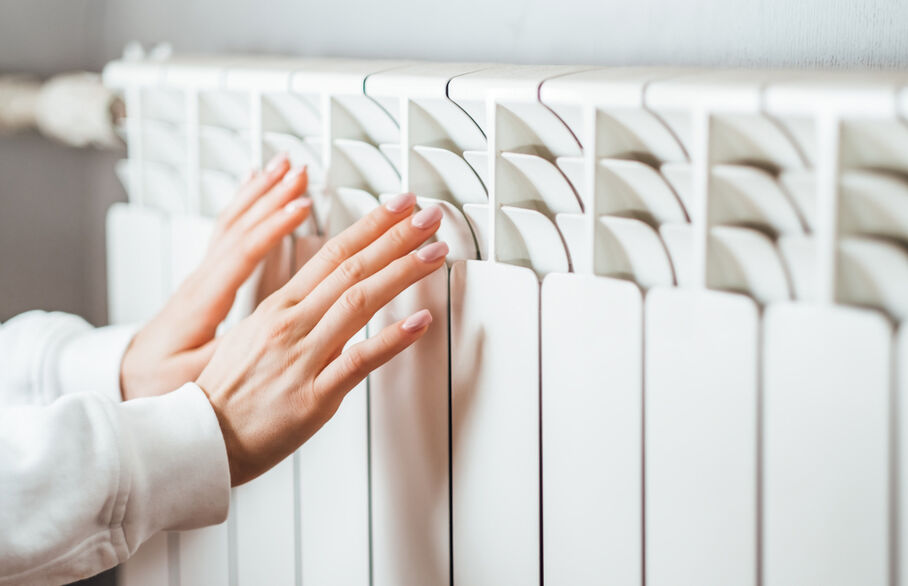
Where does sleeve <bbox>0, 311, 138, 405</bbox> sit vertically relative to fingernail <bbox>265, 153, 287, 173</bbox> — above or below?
below

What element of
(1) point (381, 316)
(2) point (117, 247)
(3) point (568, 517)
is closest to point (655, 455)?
(3) point (568, 517)

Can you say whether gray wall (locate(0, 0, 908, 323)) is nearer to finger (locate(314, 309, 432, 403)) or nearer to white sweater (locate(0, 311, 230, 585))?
finger (locate(314, 309, 432, 403))

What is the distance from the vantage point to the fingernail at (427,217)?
660 millimetres

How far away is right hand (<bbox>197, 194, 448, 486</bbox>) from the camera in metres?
0.65

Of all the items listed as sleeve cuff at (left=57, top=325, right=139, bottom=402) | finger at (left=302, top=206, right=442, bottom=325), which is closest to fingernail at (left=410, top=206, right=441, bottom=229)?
finger at (left=302, top=206, right=442, bottom=325)

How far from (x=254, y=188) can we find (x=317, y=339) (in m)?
0.18

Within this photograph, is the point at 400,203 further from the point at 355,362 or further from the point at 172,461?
the point at 172,461

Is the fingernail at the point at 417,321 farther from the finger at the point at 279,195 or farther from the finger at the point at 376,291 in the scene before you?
the finger at the point at 279,195

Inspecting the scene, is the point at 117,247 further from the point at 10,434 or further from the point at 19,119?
the point at 10,434

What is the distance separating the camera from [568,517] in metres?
0.62

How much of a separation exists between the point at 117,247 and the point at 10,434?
0.36m

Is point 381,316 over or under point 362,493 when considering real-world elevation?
over

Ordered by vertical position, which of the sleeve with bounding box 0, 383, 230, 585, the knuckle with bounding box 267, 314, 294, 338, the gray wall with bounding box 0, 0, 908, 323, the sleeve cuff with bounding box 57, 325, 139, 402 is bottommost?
the sleeve with bounding box 0, 383, 230, 585

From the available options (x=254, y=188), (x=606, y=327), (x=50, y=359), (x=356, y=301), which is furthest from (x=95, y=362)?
(x=606, y=327)
